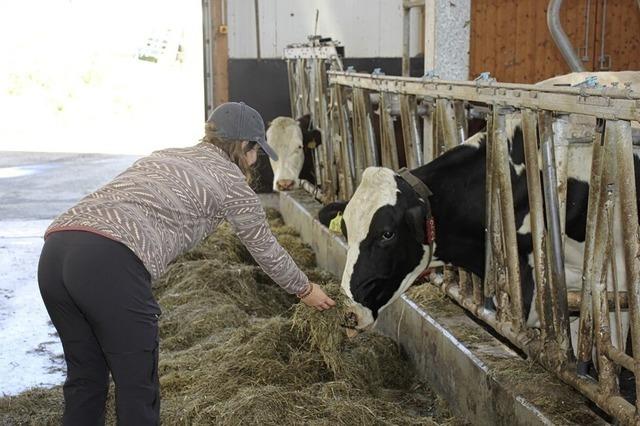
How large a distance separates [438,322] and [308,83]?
233 inches

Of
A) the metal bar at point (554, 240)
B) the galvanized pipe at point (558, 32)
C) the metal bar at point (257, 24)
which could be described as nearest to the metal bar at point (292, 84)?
the metal bar at point (257, 24)

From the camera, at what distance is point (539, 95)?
3.44 meters

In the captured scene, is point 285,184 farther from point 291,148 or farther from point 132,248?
point 132,248

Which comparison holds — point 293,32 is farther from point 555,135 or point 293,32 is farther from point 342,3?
point 555,135

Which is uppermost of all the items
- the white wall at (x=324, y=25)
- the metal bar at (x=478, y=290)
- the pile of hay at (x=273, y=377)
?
the white wall at (x=324, y=25)

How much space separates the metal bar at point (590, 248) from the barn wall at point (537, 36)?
8.99 m

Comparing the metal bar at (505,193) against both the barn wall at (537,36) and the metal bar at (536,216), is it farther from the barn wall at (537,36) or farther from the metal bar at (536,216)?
the barn wall at (537,36)

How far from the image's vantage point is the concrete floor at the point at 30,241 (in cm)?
502

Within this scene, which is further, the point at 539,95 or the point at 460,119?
the point at 460,119

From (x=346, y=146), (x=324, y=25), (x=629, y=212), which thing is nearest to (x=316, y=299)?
(x=629, y=212)

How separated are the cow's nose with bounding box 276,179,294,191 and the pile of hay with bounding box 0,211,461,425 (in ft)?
11.3

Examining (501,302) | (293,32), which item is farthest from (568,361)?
(293,32)

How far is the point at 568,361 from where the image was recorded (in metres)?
3.50

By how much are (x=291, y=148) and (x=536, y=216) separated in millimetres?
5640
